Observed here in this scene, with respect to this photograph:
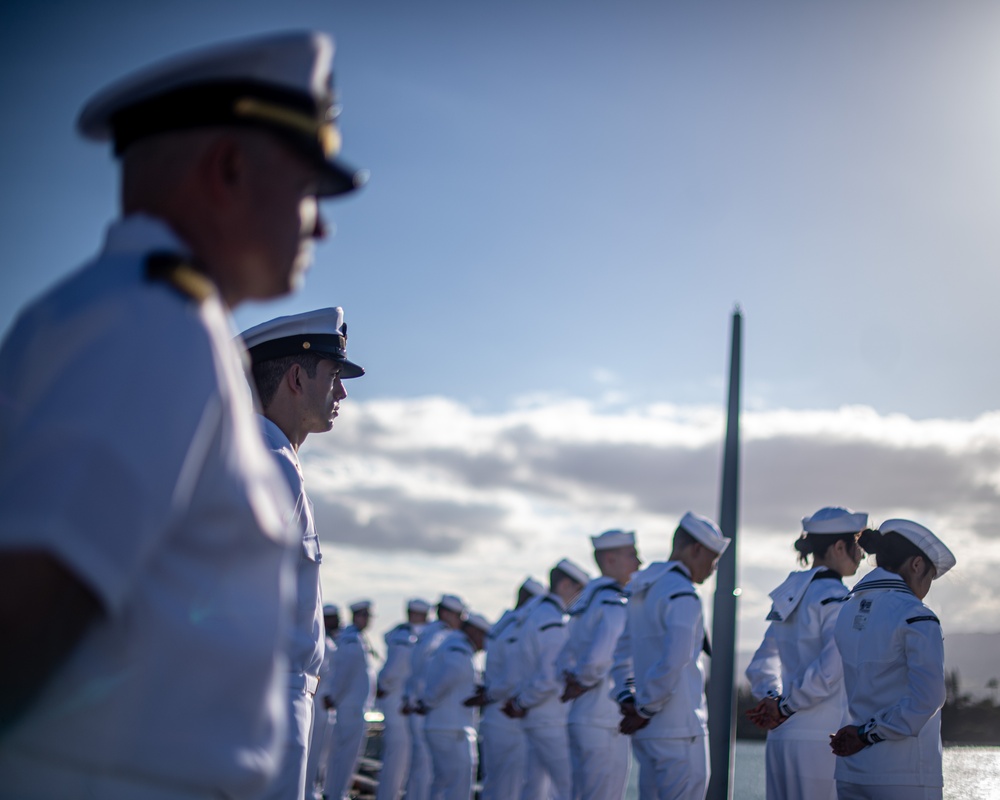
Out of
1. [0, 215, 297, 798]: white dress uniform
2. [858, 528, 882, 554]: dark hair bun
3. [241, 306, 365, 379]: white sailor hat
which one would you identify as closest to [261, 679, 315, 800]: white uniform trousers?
[241, 306, 365, 379]: white sailor hat

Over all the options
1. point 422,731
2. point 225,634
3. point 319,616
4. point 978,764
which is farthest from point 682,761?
point 422,731

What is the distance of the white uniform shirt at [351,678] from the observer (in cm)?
1755

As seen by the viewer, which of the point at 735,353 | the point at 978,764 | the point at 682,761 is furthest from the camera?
the point at 735,353

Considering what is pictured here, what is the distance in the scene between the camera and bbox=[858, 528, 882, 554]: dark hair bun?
616 cm

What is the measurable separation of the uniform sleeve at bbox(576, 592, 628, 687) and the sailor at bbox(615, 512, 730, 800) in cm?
155

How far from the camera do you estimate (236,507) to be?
1.27 meters

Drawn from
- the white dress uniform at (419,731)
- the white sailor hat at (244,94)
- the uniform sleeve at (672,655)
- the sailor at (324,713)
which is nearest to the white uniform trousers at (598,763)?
the uniform sleeve at (672,655)

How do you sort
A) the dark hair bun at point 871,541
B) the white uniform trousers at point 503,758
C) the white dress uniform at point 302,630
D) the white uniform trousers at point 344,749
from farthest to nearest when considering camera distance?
the white uniform trousers at point 344,749 → the white uniform trousers at point 503,758 → the dark hair bun at point 871,541 → the white dress uniform at point 302,630

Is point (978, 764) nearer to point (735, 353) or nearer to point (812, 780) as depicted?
point (812, 780)

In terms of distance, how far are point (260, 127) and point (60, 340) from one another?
441mm

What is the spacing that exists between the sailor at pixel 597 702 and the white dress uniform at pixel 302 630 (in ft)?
19.9

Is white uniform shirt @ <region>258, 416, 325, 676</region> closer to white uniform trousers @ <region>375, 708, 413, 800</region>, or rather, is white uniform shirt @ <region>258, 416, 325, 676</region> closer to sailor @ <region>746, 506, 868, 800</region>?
sailor @ <region>746, 506, 868, 800</region>

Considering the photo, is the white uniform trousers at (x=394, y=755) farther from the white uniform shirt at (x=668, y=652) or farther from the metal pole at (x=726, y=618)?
the white uniform shirt at (x=668, y=652)

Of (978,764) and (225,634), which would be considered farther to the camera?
(978,764)
